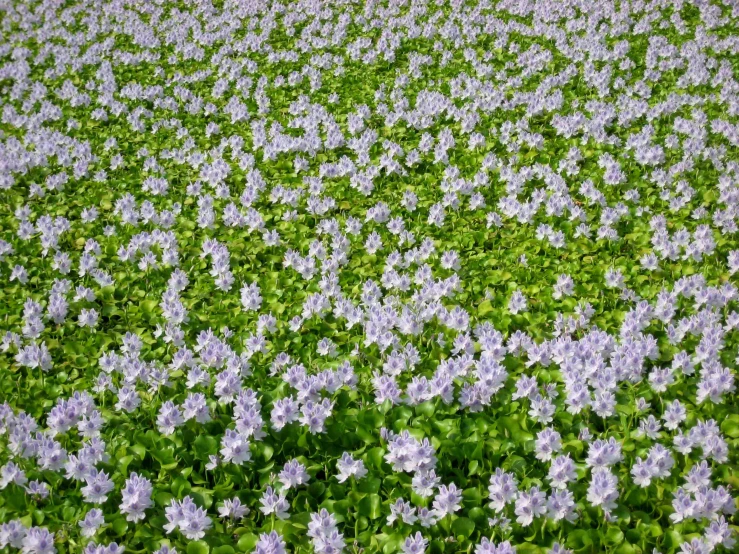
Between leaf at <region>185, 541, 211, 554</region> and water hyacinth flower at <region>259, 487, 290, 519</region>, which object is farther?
water hyacinth flower at <region>259, 487, 290, 519</region>

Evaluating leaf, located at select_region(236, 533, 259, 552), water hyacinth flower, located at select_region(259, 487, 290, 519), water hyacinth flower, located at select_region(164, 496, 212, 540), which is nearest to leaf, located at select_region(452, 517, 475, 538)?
water hyacinth flower, located at select_region(259, 487, 290, 519)

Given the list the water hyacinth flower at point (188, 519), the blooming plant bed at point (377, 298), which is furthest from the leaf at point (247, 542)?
the water hyacinth flower at point (188, 519)

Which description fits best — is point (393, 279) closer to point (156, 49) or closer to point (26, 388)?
point (26, 388)

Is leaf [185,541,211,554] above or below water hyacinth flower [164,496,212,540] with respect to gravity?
below

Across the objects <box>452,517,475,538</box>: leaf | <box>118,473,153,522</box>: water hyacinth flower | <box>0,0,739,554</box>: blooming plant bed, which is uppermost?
<box>0,0,739,554</box>: blooming plant bed

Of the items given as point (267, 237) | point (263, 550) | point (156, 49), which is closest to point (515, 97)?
point (267, 237)

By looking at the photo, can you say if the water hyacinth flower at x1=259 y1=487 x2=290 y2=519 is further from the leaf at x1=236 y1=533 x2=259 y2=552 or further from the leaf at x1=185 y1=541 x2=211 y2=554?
the leaf at x1=185 y1=541 x2=211 y2=554

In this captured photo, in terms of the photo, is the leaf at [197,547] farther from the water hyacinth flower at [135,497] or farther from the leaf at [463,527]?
the leaf at [463,527]

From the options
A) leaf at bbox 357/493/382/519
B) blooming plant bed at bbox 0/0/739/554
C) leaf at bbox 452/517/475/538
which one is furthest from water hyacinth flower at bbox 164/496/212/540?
leaf at bbox 452/517/475/538
